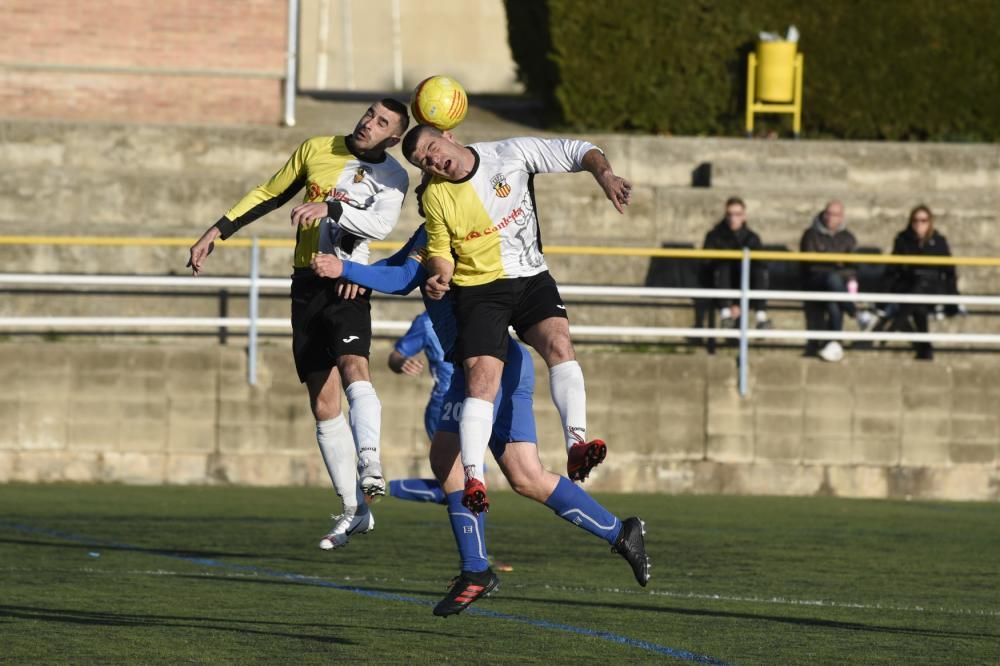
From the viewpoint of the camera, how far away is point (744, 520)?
15.4m

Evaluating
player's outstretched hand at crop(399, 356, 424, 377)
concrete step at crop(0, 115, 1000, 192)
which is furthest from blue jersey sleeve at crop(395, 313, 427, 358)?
concrete step at crop(0, 115, 1000, 192)

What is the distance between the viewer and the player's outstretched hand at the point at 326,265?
891 centimetres

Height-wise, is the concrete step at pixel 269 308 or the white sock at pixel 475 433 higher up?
the concrete step at pixel 269 308

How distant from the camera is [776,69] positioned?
2273 cm

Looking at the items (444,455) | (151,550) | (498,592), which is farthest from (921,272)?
(444,455)

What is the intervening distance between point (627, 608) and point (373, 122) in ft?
9.24

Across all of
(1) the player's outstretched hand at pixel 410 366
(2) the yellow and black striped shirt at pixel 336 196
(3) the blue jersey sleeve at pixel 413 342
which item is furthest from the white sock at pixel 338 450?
(3) the blue jersey sleeve at pixel 413 342

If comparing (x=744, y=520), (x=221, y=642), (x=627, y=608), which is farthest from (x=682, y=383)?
(x=221, y=642)

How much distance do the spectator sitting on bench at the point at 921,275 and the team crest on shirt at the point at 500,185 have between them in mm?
10331

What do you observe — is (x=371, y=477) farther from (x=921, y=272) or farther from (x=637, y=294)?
(x=921, y=272)

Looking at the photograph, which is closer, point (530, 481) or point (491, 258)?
point (491, 258)

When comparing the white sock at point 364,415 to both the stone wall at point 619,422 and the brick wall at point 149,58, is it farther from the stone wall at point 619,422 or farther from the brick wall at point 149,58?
the brick wall at point 149,58

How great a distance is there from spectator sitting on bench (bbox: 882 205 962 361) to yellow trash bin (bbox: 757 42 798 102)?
4.05 m

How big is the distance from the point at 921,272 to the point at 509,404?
34.3 ft
